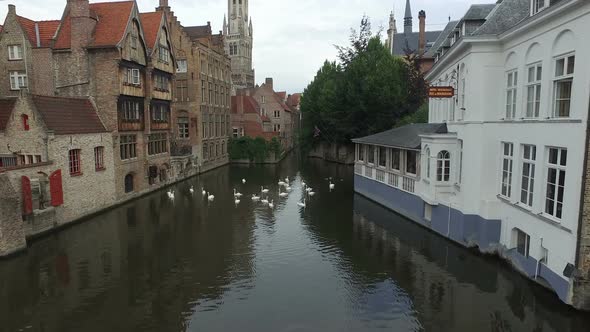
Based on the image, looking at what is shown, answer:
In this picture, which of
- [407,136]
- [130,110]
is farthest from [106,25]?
[407,136]

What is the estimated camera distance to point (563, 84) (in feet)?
40.0

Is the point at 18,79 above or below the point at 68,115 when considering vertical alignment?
above

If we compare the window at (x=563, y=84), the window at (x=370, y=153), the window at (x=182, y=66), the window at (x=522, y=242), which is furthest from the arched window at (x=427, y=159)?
the window at (x=182, y=66)

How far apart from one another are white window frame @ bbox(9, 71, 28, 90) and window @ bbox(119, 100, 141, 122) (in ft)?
22.6

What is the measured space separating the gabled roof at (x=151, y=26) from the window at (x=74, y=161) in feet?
39.3

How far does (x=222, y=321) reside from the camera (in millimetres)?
11258

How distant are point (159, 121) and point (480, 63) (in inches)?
978

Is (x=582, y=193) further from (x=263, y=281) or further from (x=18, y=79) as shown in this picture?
(x=18, y=79)

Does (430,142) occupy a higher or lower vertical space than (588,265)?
higher

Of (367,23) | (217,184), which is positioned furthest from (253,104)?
(217,184)

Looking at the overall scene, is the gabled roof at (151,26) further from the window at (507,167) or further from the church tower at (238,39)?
the church tower at (238,39)

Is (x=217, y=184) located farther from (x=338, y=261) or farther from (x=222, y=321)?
(x=222, y=321)

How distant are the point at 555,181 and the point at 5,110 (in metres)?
25.5

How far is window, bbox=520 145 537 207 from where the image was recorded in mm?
13469
